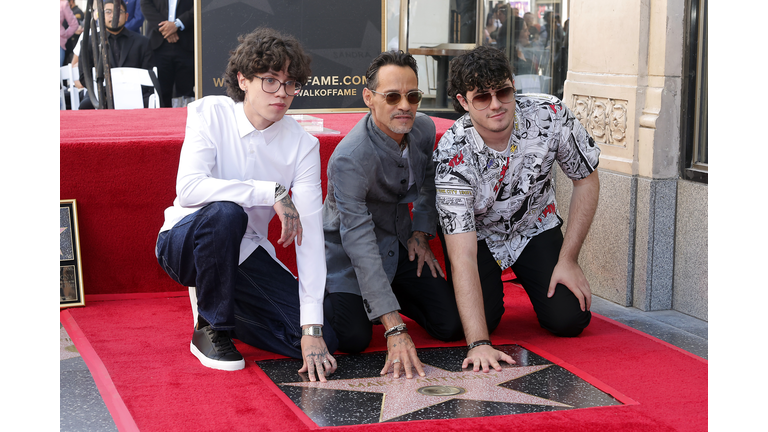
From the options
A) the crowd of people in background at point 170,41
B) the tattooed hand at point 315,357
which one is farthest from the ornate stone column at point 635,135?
the crowd of people in background at point 170,41

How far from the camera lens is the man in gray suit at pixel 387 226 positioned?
9.27 ft

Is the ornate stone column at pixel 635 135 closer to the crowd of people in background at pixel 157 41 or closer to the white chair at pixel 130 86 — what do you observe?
the crowd of people in background at pixel 157 41

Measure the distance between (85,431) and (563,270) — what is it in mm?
1980

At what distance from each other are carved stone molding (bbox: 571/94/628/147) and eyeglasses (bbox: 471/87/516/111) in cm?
114

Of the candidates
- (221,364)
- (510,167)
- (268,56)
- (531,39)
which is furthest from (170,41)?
(221,364)

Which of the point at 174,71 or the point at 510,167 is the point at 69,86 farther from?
the point at 510,167

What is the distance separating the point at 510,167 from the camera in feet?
10.2

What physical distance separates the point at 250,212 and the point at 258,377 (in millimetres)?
653

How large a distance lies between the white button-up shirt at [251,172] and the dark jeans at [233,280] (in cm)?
7

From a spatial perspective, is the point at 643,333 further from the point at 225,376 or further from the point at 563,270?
the point at 225,376

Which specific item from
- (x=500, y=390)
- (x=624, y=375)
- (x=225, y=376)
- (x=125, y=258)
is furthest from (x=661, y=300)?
(x=125, y=258)

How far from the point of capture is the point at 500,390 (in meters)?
2.61

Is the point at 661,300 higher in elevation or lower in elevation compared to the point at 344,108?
lower

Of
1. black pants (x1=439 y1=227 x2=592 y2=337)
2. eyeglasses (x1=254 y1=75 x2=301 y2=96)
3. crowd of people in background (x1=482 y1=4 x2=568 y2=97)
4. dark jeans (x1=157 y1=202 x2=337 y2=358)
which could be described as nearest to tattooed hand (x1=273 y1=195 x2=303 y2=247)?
dark jeans (x1=157 y1=202 x2=337 y2=358)
